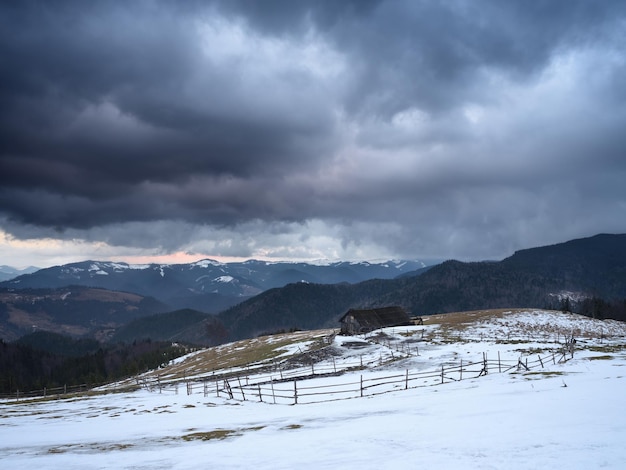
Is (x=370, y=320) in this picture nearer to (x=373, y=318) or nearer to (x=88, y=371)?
(x=373, y=318)

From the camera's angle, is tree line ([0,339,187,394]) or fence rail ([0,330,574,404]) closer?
fence rail ([0,330,574,404])

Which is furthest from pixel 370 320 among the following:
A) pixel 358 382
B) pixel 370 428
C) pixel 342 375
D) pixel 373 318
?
pixel 370 428

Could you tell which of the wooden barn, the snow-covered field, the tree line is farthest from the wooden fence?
the tree line

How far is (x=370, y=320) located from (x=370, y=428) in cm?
7593

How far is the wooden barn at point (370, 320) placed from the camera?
9500cm

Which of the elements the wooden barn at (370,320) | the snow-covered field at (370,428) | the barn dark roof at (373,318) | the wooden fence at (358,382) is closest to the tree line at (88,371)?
the wooden barn at (370,320)

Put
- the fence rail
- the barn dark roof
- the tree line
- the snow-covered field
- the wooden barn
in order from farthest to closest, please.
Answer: the tree line → the barn dark roof → the wooden barn → the fence rail → the snow-covered field

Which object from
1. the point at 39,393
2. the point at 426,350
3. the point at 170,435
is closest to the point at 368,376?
the point at 426,350

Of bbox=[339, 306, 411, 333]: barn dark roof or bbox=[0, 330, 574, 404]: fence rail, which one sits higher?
→ bbox=[339, 306, 411, 333]: barn dark roof

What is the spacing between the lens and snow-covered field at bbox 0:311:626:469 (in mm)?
16969

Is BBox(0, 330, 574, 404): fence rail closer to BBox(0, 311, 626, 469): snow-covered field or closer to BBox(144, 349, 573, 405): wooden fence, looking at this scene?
BBox(144, 349, 573, 405): wooden fence

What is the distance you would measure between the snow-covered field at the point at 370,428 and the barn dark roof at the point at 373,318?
46.5 meters

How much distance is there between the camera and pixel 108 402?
162ft

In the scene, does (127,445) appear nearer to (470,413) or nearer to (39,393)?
(470,413)
